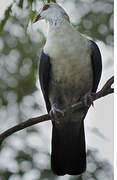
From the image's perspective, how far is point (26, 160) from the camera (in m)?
4.25

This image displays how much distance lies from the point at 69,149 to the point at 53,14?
1079mm

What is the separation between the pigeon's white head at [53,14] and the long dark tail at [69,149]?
835mm

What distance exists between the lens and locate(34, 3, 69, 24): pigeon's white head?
3.39m

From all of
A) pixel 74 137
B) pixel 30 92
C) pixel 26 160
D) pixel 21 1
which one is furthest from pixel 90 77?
pixel 30 92

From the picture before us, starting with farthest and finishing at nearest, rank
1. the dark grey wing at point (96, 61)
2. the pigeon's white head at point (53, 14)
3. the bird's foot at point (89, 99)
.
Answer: the pigeon's white head at point (53, 14) → the dark grey wing at point (96, 61) → the bird's foot at point (89, 99)

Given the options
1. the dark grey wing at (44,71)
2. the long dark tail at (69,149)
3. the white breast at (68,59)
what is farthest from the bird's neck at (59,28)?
the long dark tail at (69,149)

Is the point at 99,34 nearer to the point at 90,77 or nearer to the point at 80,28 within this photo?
the point at 80,28

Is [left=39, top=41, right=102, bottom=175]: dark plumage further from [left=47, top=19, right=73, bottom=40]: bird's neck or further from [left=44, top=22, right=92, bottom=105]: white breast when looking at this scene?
[left=47, top=19, right=73, bottom=40]: bird's neck

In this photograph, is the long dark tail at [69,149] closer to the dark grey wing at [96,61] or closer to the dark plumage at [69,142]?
the dark plumage at [69,142]

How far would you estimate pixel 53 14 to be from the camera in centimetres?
343

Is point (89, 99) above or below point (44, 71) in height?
below

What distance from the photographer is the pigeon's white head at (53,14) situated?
3.39m

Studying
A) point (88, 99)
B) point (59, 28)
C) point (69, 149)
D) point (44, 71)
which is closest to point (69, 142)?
point (69, 149)

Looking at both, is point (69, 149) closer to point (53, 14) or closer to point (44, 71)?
point (44, 71)
